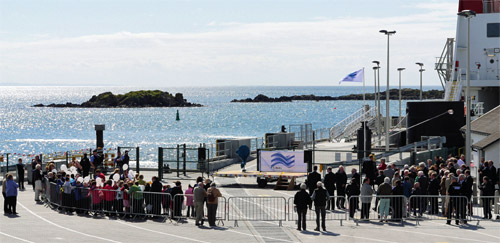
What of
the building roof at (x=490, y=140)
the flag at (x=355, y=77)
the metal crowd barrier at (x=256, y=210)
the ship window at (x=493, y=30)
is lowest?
the metal crowd barrier at (x=256, y=210)

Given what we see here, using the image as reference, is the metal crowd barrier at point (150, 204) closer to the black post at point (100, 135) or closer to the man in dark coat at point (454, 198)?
the man in dark coat at point (454, 198)

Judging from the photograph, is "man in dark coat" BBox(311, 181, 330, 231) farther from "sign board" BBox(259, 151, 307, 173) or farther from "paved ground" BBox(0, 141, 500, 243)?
"sign board" BBox(259, 151, 307, 173)

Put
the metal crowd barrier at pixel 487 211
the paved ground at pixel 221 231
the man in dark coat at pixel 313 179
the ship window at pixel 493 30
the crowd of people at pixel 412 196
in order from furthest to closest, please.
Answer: the ship window at pixel 493 30 < the man in dark coat at pixel 313 179 < the metal crowd barrier at pixel 487 211 < the crowd of people at pixel 412 196 < the paved ground at pixel 221 231

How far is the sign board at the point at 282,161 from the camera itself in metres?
30.9

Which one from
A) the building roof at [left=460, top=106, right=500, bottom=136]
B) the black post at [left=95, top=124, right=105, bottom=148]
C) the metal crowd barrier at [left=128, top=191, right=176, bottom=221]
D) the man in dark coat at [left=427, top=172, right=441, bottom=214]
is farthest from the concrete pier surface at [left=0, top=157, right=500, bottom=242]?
the black post at [left=95, top=124, right=105, bottom=148]

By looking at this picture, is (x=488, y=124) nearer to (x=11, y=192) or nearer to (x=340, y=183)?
(x=340, y=183)

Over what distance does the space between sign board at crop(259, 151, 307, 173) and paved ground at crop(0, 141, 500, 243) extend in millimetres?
7777

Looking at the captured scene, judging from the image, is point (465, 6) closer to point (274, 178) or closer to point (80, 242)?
point (274, 178)

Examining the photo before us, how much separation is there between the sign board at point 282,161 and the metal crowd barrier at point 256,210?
16.7ft

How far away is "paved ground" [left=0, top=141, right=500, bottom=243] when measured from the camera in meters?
18.9

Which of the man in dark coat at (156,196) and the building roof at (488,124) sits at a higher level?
the building roof at (488,124)

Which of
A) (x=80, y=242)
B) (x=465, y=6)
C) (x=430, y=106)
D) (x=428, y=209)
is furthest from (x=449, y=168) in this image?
(x=465, y=6)

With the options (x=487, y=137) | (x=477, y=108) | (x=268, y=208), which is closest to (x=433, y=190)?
(x=268, y=208)

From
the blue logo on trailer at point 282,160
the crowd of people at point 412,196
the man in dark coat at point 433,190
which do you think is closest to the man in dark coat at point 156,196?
the crowd of people at point 412,196
